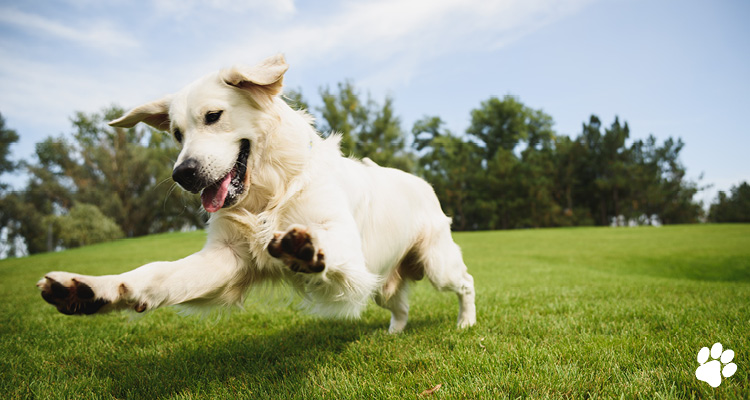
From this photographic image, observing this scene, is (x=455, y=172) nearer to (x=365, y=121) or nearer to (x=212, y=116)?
(x=365, y=121)

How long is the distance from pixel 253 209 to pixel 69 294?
114 centimetres

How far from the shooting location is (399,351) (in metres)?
3.30

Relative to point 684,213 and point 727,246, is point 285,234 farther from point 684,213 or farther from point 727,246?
point 684,213

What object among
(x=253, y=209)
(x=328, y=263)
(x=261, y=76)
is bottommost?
(x=328, y=263)

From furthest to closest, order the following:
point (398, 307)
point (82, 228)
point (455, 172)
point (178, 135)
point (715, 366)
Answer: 1. point (455, 172)
2. point (82, 228)
3. point (398, 307)
4. point (178, 135)
5. point (715, 366)

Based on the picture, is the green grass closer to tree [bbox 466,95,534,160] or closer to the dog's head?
the dog's head

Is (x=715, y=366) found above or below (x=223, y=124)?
below

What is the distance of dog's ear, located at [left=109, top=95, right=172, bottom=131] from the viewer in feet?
10.6

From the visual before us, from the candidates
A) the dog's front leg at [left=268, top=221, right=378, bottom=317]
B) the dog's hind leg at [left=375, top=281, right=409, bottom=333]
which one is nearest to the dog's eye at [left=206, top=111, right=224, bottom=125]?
the dog's front leg at [left=268, top=221, right=378, bottom=317]

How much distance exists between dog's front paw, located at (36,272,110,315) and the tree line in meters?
31.9

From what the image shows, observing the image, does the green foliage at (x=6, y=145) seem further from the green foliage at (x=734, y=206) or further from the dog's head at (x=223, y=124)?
the green foliage at (x=734, y=206)

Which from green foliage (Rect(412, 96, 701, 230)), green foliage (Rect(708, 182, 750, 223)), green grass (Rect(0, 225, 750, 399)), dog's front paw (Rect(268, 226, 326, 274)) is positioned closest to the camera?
dog's front paw (Rect(268, 226, 326, 274))

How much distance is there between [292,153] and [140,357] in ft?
7.30

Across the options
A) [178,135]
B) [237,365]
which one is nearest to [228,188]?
[178,135]
